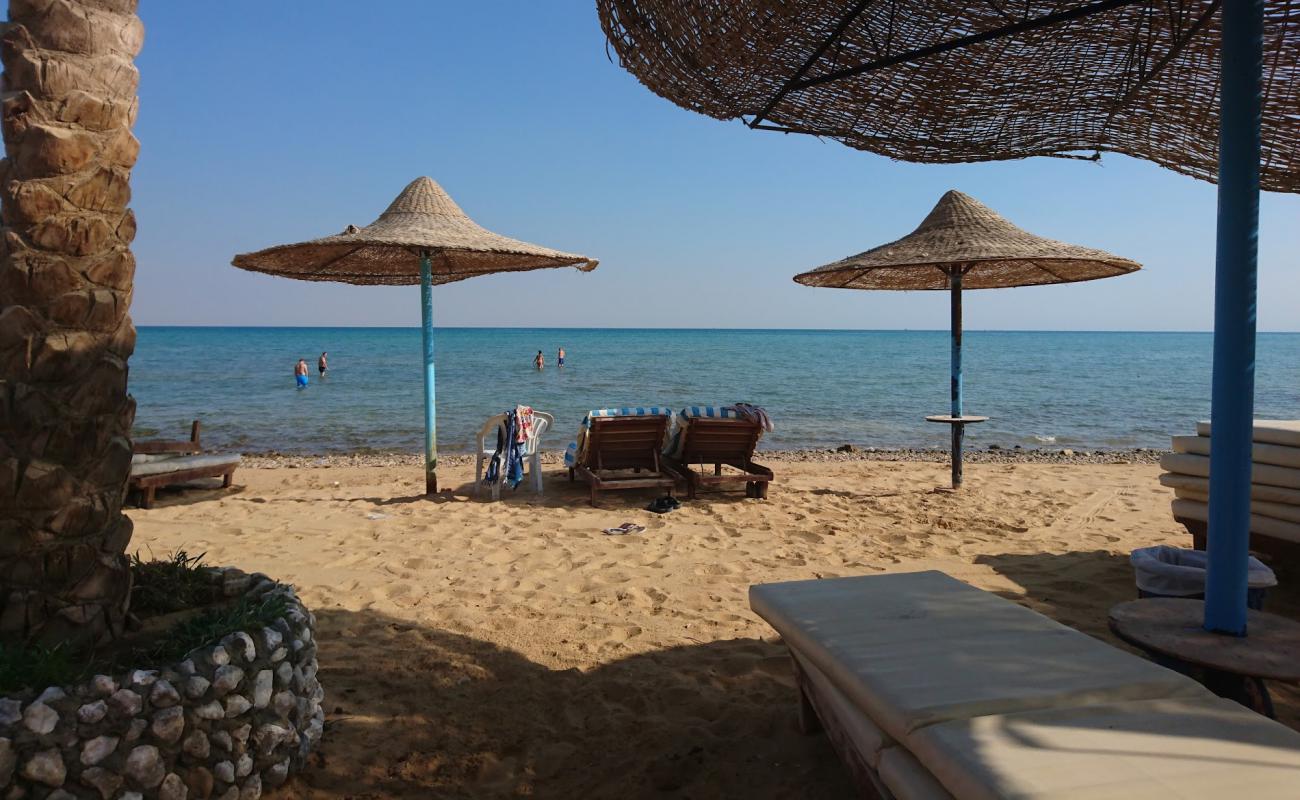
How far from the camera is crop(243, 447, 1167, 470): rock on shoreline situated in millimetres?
10242

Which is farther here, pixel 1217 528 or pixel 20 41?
pixel 20 41

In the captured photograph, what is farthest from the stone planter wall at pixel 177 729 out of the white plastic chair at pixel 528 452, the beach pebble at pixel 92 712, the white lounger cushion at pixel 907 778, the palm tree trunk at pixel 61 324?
the white plastic chair at pixel 528 452

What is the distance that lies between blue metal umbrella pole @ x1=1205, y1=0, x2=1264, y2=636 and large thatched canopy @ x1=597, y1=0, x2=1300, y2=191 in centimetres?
42

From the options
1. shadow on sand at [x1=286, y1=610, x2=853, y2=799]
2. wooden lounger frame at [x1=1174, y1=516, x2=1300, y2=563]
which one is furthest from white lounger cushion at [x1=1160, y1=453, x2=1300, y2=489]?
shadow on sand at [x1=286, y1=610, x2=853, y2=799]

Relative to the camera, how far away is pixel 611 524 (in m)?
5.91

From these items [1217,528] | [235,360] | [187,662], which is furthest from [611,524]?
[235,360]

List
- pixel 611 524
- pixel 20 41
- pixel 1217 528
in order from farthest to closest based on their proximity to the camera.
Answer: pixel 611 524 → pixel 20 41 → pixel 1217 528

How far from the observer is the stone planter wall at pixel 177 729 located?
1.80 metres

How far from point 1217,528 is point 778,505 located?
4724mm

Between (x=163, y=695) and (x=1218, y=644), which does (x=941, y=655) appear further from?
(x=163, y=695)

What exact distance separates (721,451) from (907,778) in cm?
573

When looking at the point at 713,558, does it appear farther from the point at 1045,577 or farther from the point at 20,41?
the point at 20,41

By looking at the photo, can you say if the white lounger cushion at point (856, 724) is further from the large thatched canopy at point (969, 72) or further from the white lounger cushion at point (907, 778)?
the large thatched canopy at point (969, 72)

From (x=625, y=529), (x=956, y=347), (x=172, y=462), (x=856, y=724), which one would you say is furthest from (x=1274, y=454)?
(x=172, y=462)
